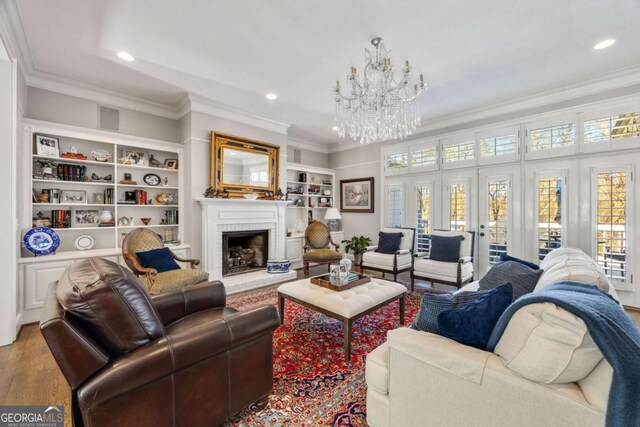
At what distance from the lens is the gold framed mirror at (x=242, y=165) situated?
4.32m

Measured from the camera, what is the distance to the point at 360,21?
240 cm

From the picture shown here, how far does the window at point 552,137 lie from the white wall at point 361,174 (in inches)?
103

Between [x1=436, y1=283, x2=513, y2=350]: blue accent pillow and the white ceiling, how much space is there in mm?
2264

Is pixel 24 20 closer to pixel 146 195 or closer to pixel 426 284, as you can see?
pixel 146 195

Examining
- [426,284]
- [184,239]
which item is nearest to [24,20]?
[184,239]

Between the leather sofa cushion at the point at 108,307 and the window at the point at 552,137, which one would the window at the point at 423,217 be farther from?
the leather sofa cushion at the point at 108,307

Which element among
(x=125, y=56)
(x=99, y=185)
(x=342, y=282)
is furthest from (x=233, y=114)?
(x=342, y=282)

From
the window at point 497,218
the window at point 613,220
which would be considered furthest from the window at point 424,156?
the window at point 613,220

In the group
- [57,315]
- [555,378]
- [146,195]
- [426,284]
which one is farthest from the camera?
[426,284]

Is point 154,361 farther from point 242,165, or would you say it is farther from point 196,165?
point 242,165

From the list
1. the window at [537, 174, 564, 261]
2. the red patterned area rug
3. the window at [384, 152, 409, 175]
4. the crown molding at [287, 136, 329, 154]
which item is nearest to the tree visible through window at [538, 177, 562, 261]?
the window at [537, 174, 564, 261]

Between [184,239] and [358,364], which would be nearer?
[358,364]

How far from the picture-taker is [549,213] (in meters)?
3.92

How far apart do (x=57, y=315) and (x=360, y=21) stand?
285 cm
